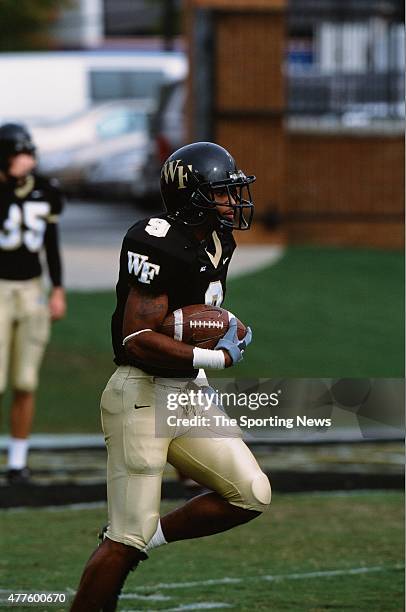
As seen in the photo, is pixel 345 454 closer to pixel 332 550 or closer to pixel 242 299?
pixel 332 550

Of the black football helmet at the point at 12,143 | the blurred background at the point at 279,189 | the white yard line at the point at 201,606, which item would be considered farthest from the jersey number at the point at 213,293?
the blurred background at the point at 279,189

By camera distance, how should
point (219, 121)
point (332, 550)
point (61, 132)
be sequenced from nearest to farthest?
point (332, 550), point (219, 121), point (61, 132)

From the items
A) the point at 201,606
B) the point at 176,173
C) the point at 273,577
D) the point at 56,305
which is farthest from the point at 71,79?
the point at 176,173

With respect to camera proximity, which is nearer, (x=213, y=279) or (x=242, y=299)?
(x=213, y=279)

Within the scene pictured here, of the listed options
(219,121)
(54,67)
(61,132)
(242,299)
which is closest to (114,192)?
(61,132)

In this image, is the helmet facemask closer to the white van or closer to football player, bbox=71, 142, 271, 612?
football player, bbox=71, 142, 271, 612

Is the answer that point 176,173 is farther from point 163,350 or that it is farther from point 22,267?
point 22,267

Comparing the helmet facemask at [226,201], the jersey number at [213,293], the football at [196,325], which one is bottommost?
the football at [196,325]

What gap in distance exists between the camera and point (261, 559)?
25.9ft

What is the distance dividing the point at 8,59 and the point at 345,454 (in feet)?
65.9

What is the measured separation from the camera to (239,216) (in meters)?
6.07

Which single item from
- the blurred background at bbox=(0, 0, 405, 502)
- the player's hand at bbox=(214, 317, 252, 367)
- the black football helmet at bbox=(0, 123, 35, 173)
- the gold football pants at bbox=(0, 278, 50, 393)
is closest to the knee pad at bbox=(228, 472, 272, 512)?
the player's hand at bbox=(214, 317, 252, 367)

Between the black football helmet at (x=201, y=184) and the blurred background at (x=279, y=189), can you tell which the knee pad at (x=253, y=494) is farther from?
the blurred background at (x=279, y=189)

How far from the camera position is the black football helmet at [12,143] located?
977 centimetres
